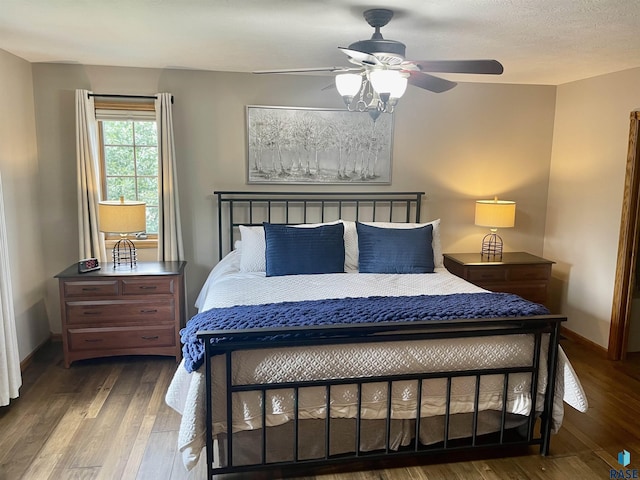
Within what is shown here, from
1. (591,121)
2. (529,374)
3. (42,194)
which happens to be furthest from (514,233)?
(42,194)

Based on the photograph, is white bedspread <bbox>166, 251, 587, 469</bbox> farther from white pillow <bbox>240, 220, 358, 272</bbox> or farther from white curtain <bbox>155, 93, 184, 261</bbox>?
white curtain <bbox>155, 93, 184, 261</bbox>

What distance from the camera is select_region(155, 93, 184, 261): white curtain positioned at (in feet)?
12.6

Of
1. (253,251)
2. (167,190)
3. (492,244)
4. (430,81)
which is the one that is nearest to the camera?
(430,81)

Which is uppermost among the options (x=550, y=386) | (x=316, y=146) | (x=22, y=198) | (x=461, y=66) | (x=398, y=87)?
(x=461, y=66)

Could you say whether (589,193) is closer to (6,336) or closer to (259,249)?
(259,249)

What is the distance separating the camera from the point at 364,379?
2.27m

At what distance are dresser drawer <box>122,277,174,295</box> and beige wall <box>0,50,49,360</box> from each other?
0.79m

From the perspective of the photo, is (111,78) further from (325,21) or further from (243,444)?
(243,444)

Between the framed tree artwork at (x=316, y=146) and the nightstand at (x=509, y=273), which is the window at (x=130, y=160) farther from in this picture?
the nightstand at (x=509, y=273)

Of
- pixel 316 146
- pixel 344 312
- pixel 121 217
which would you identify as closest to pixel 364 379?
pixel 344 312

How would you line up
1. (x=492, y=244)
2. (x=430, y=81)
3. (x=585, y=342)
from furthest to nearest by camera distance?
1. (x=492, y=244)
2. (x=585, y=342)
3. (x=430, y=81)

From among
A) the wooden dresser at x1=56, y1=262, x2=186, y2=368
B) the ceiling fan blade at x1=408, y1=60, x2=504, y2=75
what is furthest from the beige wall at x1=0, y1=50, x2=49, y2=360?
the ceiling fan blade at x1=408, y1=60, x2=504, y2=75

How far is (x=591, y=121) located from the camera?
4.04m

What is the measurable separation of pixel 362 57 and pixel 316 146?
6.55 ft
